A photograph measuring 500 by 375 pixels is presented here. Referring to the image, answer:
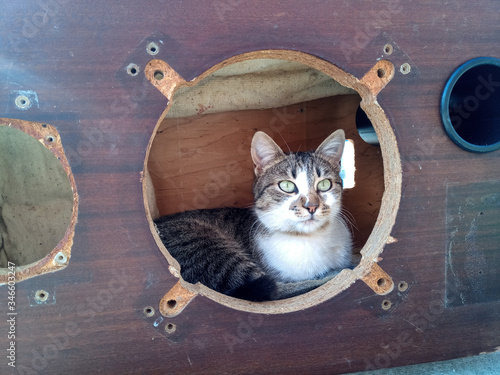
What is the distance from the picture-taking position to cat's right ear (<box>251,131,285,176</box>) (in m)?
2.22

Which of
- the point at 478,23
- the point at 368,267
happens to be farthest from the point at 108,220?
the point at 478,23

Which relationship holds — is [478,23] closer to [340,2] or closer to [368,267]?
[340,2]

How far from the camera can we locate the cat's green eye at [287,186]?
2.13 m

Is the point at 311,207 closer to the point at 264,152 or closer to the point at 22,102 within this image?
the point at 264,152

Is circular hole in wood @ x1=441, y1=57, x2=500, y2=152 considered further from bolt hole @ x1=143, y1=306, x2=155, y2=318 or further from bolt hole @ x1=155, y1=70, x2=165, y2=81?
bolt hole @ x1=143, y1=306, x2=155, y2=318

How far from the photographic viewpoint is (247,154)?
8.96 ft

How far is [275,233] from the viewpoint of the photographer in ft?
7.17

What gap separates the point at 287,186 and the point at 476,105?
3.23 ft

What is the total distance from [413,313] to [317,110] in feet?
4.88

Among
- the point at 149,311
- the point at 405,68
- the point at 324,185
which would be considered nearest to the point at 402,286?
the point at 324,185

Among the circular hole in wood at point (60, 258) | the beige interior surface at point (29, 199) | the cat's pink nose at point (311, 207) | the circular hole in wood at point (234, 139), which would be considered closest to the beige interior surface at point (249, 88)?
the circular hole in wood at point (234, 139)

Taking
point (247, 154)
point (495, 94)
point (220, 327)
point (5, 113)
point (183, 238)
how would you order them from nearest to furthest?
point (5, 113)
point (220, 327)
point (495, 94)
point (183, 238)
point (247, 154)

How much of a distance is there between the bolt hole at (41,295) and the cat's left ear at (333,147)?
1454 mm

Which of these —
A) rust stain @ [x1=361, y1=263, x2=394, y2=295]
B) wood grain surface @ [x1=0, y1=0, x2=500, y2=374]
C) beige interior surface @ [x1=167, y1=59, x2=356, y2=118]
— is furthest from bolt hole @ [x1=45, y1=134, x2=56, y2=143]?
rust stain @ [x1=361, y1=263, x2=394, y2=295]
